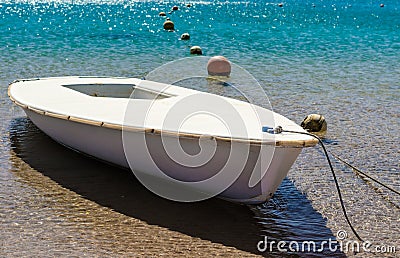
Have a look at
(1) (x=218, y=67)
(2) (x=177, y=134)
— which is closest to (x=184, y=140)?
(2) (x=177, y=134)

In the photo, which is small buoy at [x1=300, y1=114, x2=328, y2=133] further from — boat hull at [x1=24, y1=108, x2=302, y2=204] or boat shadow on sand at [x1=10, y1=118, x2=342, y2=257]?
boat hull at [x1=24, y1=108, x2=302, y2=204]

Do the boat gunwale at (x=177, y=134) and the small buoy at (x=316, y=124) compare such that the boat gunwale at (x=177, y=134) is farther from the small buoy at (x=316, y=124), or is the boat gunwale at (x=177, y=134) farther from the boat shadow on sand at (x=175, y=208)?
the small buoy at (x=316, y=124)

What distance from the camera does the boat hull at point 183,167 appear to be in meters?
6.42

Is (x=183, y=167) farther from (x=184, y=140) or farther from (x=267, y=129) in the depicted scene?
(x=267, y=129)

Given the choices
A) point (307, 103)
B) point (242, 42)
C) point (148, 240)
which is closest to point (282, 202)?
point (148, 240)

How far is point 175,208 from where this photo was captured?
6.96 meters

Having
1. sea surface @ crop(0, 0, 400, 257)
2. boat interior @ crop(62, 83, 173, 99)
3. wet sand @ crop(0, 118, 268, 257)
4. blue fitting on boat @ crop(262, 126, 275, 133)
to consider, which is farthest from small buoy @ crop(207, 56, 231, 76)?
blue fitting on boat @ crop(262, 126, 275, 133)

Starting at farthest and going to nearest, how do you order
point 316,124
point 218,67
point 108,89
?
point 218,67 < point 108,89 < point 316,124

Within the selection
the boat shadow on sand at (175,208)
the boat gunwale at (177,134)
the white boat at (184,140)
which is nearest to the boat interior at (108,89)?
the white boat at (184,140)

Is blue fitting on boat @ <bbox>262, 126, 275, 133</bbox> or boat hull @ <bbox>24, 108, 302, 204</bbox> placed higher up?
blue fitting on boat @ <bbox>262, 126, 275, 133</bbox>

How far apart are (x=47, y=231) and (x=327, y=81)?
36.1ft

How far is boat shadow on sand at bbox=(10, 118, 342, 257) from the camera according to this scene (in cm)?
635

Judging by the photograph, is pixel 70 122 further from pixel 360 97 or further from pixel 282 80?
pixel 282 80

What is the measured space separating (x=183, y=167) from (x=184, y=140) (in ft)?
1.14
